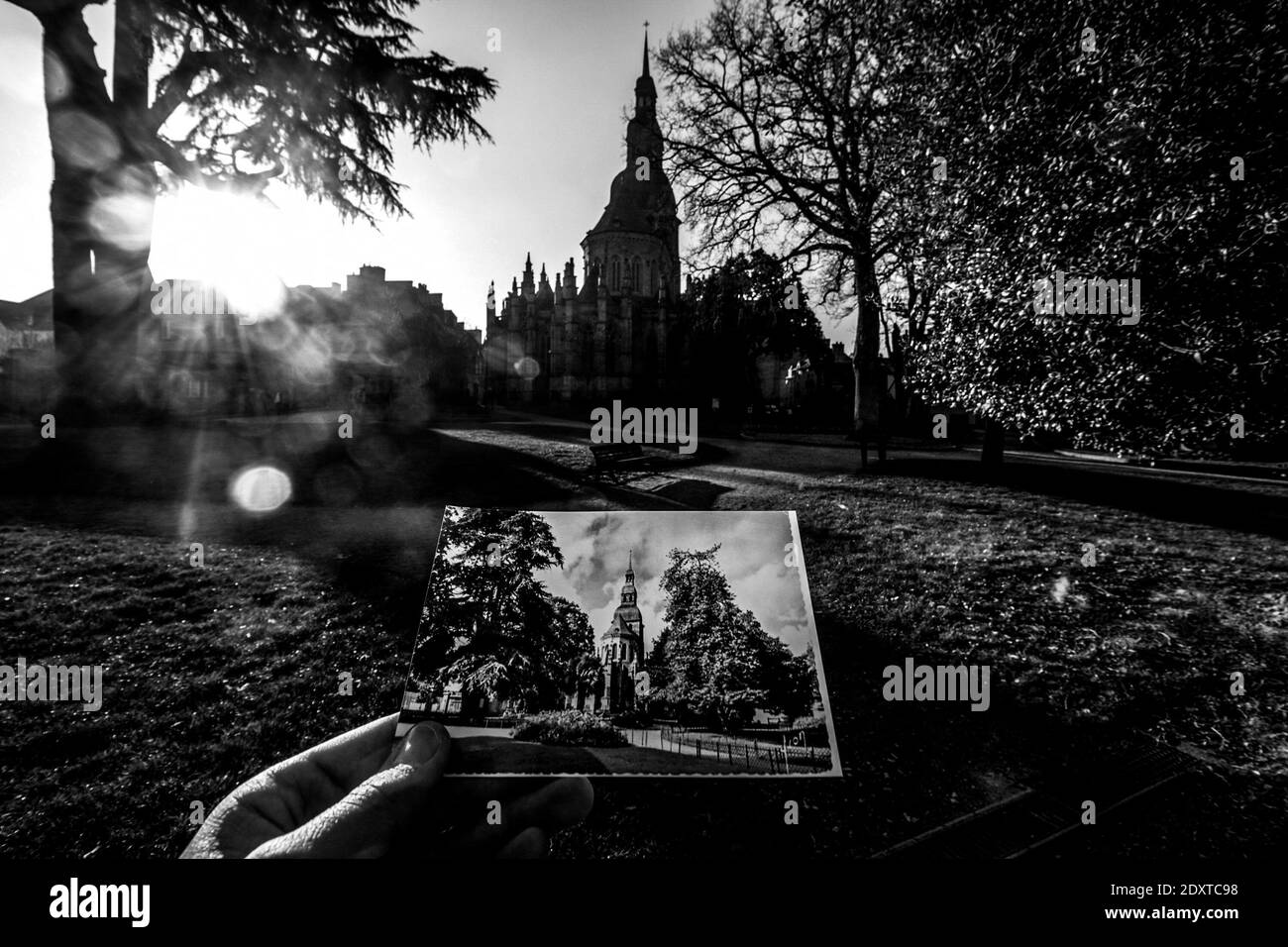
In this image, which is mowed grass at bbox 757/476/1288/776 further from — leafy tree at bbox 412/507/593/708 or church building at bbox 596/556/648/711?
leafy tree at bbox 412/507/593/708

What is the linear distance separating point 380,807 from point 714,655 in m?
1.27

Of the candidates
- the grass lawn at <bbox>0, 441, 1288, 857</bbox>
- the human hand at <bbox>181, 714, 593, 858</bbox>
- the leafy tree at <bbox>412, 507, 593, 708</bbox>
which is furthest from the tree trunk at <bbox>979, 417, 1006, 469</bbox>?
the human hand at <bbox>181, 714, 593, 858</bbox>

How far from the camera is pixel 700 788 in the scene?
7.52ft

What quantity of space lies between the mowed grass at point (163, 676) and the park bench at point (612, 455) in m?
2.38

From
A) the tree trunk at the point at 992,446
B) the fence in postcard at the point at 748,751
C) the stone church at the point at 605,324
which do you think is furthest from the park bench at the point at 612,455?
the stone church at the point at 605,324

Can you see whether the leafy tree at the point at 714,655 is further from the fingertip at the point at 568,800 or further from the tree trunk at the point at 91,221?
the tree trunk at the point at 91,221

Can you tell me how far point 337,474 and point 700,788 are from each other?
21.4ft

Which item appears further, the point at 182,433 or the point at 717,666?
the point at 182,433

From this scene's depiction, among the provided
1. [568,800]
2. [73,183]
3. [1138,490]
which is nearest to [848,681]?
[568,800]

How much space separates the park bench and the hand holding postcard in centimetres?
249

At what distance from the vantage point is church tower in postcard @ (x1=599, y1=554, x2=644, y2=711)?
2.01 metres
